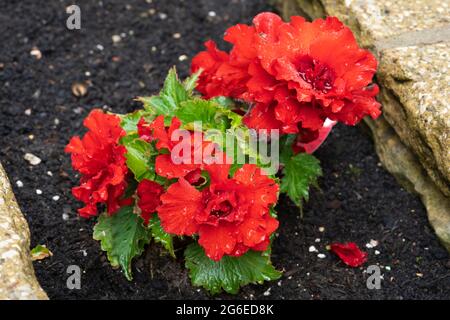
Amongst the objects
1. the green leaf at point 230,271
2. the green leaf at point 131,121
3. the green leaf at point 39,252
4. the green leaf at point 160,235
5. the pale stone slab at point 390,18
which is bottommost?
the green leaf at point 39,252

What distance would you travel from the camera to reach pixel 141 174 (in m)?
2.03

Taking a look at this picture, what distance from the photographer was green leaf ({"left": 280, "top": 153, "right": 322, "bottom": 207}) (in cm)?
221

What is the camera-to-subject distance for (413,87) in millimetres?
2318

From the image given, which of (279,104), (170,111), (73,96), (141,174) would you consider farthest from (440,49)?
(73,96)

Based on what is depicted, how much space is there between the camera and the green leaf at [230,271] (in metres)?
2.06

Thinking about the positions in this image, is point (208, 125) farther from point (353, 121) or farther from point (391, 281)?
point (391, 281)

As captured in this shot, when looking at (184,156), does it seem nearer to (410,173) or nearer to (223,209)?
(223,209)

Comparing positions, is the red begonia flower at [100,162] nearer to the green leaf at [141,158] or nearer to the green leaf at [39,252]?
the green leaf at [141,158]

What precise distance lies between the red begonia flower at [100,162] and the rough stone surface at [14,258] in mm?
208

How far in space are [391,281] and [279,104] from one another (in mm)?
701

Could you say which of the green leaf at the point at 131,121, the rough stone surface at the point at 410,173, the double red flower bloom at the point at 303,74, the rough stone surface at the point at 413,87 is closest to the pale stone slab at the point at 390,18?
the rough stone surface at the point at 413,87

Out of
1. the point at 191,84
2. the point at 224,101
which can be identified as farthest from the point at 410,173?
the point at 191,84

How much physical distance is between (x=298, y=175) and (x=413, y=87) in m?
0.47

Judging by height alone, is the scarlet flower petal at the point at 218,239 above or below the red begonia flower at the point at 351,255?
above
